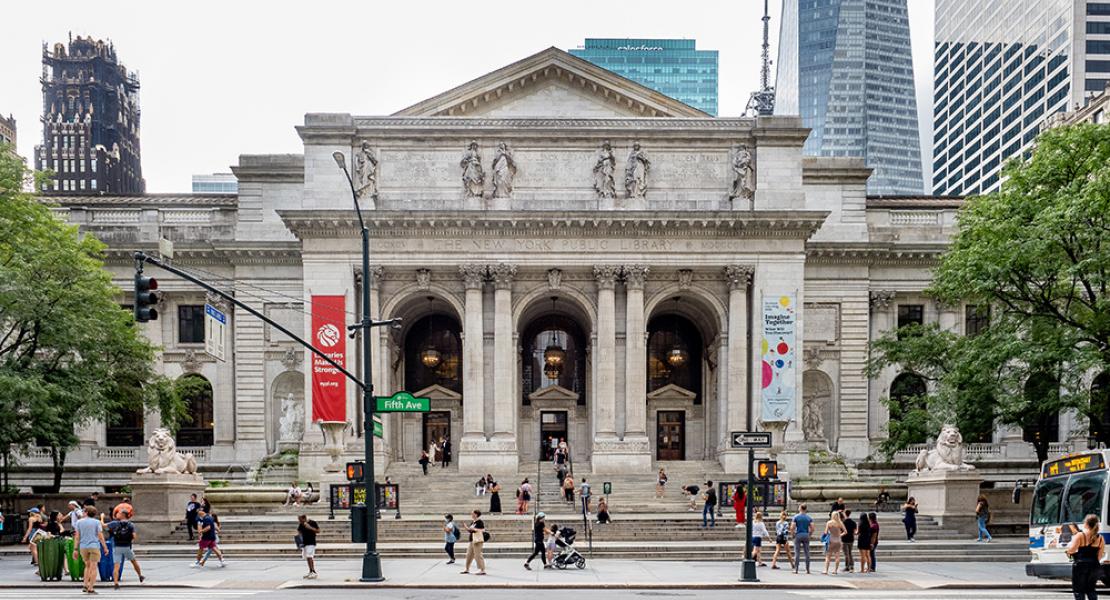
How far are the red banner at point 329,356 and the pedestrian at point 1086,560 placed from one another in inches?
1297

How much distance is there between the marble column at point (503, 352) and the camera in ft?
155

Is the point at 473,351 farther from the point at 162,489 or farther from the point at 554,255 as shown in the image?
the point at 162,489

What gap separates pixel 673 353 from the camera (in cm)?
5397

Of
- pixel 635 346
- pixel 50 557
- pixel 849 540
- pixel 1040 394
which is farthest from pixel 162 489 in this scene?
pixel 1040 394

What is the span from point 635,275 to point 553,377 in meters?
9.61

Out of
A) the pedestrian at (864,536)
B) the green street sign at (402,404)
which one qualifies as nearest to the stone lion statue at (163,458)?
the green street sign at (402,404)

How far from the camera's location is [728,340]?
48125mm

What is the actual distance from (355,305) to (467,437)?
861 centimetres

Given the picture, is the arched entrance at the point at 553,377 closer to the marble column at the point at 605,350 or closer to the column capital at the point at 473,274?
the marble column at the point at 605,350

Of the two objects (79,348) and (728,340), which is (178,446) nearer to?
(79,348)

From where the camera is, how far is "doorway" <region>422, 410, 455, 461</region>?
52125 millimetres

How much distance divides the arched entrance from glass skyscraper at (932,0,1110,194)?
61.6 metres

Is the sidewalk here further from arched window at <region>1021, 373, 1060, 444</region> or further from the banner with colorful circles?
the banner with colorful circles

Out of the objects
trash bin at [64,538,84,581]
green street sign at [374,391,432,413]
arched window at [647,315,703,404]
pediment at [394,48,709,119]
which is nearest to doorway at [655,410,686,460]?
arched window at [647,315,703,404]
